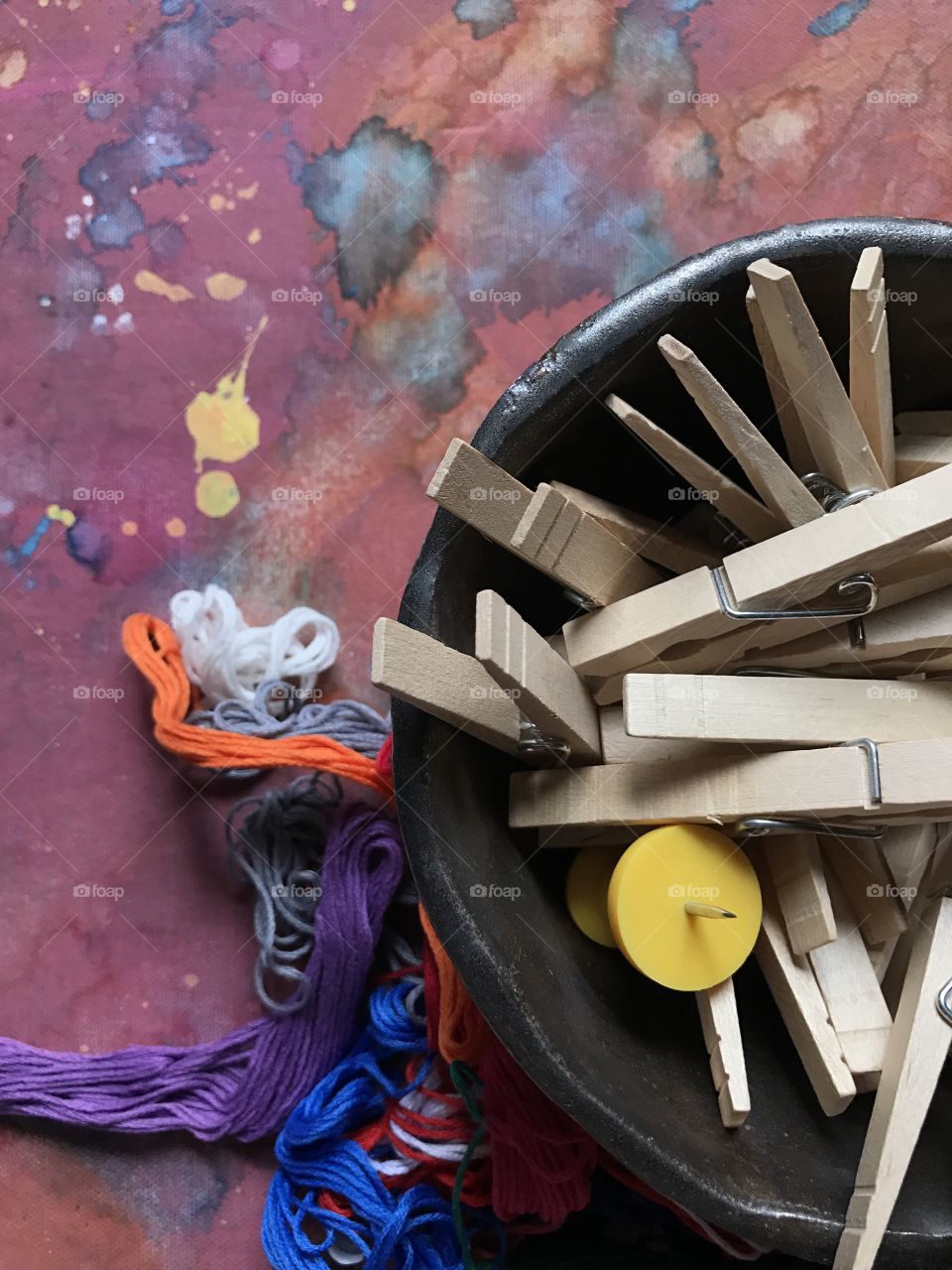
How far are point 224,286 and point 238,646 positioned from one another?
353 mm

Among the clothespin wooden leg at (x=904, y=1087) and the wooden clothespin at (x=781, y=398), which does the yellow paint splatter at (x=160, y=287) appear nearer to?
Answer: the wooden clothespin at (x=781, y=398)

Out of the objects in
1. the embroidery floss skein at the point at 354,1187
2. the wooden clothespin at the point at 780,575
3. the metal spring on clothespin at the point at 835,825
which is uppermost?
the wooden clothespin at the point at 780,575

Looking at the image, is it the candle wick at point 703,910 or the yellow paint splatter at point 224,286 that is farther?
the yellow paint splatter at point 224,286

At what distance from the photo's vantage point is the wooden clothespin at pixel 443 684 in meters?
0.67

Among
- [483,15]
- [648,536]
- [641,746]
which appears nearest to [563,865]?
[641,746]

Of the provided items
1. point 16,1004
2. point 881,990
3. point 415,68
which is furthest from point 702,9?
point 16,1004

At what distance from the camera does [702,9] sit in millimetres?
1100

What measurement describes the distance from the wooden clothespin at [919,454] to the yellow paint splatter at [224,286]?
63 cm

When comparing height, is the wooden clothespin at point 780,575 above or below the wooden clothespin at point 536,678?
above

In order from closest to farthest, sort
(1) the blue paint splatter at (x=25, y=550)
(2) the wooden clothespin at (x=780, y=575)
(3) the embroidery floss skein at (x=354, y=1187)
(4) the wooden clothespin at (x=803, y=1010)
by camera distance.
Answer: (2) the wooden clothespin at (x=780, y=575) < (4) the wooden clothespin at (x=803, y=1010) < (3) the embroidery floss skein at (x=354, y=1187) < (1) the blue paint splatter at (x=25, y=550)

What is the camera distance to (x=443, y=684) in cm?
70

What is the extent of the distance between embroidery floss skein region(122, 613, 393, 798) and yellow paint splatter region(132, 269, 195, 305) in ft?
1.06

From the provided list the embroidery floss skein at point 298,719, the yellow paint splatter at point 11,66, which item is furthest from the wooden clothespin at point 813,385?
the yellow paint splatter at point 11,66

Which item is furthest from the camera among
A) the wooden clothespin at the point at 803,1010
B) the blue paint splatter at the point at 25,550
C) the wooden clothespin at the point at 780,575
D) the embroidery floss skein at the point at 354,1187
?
the blue paint splatter at the point at 25,550
